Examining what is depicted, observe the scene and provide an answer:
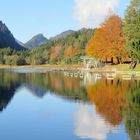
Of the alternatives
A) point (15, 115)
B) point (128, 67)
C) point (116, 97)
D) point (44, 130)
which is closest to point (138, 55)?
point (128, 67)

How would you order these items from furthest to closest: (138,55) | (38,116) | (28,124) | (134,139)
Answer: (138,55), (38,116), (28,124), (134,139)

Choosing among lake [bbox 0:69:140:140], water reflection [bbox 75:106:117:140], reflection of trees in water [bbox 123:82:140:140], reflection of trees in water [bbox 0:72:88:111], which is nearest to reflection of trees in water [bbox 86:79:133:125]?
lake [bbox 0:69:140:140]

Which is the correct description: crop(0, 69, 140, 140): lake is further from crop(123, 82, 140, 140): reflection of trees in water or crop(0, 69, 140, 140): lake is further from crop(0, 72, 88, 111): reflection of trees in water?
crop(0, 72, 88, 111): reflection of trees in water

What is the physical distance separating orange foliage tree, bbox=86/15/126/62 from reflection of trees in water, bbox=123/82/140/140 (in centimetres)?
4799

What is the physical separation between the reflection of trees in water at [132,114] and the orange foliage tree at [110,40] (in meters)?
48.0

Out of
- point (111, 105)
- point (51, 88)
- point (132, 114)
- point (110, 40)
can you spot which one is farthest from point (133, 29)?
point (132, 114)

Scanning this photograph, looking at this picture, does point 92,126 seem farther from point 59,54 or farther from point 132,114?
point 59,54

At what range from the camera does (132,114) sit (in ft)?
81.3

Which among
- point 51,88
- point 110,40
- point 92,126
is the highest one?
point 110,40

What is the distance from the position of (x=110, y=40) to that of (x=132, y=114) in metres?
62.5

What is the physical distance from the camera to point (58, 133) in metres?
19.3

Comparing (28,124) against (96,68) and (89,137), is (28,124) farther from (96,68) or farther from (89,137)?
(96,68)

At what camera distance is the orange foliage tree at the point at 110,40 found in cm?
8425

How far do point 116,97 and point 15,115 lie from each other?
11.0 m
